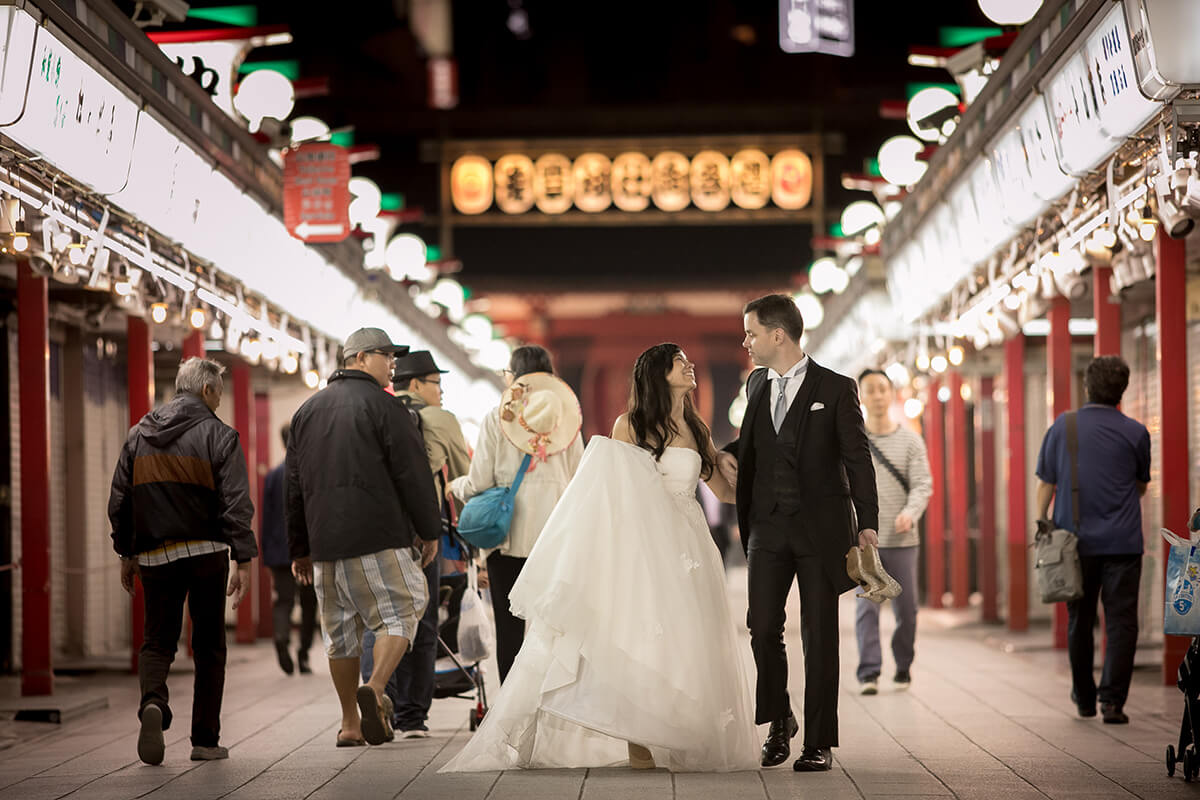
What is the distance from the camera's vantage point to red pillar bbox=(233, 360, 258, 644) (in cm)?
1468

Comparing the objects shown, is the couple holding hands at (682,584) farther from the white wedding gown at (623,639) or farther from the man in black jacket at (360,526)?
the man in black jacket at (360,526)

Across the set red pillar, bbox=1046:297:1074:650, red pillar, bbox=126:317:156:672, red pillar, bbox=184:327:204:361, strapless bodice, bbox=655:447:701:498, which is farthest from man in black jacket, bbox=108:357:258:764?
red pillar, bbox=1046:297:1074:650

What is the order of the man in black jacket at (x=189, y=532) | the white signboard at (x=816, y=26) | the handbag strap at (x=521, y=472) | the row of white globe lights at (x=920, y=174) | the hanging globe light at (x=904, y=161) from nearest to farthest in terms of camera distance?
the man in black jacket at (x=189, y=532) < the handbag strap at (x=521, y=472) < the row of white globe lights at (x=920, y=174) < the hanging globe light at (x=904, y=161) < the white signboard at (x=816, y=26)

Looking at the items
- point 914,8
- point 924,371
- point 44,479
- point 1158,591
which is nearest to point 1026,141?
point 1158,591

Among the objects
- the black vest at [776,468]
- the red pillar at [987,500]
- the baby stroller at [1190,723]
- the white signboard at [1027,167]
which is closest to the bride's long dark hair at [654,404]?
the black vest at [776,468]

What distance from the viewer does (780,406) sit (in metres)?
6.68

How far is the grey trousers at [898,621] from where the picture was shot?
31.9 ft

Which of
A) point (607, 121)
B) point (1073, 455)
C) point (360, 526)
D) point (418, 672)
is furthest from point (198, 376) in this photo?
point (607, 121)

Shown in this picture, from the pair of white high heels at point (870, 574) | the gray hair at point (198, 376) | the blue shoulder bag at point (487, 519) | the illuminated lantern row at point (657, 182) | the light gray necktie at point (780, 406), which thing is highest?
the illuminated lantern row at point (657, 182)

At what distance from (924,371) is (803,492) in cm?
1112

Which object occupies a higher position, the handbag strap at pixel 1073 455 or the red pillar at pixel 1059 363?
the red pillar at pixel 1059 363

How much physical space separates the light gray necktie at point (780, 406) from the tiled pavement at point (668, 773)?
1403 mm

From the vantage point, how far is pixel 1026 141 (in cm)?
972

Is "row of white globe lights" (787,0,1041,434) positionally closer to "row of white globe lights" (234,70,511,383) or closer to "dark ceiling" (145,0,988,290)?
"dark ceiling" (145,0,988,290)
